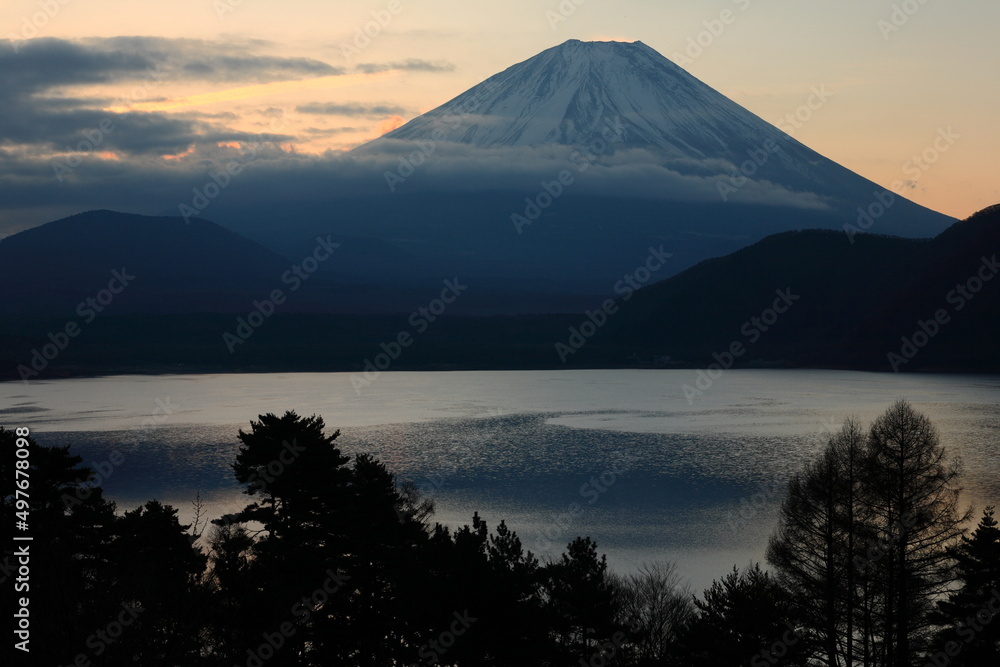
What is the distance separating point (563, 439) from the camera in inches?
2379

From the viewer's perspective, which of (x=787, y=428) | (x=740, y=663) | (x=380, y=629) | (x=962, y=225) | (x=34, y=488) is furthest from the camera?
(x=962, y=225)

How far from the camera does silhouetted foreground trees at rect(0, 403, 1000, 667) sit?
1484 centimetres

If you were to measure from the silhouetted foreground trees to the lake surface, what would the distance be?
7.89 meters

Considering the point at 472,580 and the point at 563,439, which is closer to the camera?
the point at 472,580

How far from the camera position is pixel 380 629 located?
16.7m

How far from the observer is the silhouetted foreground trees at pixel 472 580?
14844mm

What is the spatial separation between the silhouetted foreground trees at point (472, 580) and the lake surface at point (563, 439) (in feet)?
25.9

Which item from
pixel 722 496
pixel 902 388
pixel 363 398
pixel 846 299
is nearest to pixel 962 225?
pixel 846 299

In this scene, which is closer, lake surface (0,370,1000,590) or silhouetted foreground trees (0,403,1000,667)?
silhouetted foreground trees (0,403,1000,667)

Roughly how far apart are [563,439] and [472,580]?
Result: 1794 inches

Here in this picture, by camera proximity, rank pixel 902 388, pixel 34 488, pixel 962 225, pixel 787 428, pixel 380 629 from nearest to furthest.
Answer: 1. pixel 380 629
2. pixel 34 488
3. pixel 787 428
4. pixel 902 388
5. pixel 962 225

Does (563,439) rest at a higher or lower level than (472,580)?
higher

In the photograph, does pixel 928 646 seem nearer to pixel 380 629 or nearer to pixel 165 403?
pixel 380 629

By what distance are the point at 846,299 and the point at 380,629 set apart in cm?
14512
